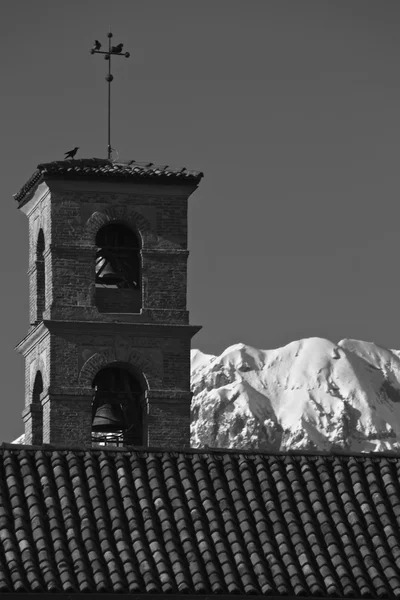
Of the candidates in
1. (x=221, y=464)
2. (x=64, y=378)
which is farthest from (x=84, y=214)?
(x=221, y=464)

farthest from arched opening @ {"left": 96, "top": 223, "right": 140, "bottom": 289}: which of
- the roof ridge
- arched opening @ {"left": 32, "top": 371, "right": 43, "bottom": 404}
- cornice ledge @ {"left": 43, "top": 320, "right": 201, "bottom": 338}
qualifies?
the roof ridge

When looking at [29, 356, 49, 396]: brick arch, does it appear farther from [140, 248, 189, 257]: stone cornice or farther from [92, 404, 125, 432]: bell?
[140, 248, 189, 257]: stone cornice

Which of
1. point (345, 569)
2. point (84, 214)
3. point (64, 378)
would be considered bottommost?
point (345, 569)

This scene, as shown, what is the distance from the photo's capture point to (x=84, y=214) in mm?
45844

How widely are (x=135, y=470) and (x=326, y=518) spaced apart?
272 cm

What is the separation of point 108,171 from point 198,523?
1249cm

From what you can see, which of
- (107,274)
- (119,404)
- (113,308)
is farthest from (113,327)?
(119,404)

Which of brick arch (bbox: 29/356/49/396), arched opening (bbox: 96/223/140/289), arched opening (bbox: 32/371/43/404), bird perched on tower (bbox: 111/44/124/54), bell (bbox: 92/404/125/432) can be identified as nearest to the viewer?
bell (bbox: 92/404/125/432)

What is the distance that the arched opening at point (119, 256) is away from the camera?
46062 millimetres

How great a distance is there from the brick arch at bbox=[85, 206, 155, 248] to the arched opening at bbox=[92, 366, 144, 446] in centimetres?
239

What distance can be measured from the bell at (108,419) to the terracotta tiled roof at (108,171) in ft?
13.6

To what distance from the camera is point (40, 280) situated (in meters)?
46.9

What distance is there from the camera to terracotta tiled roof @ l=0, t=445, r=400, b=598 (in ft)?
109

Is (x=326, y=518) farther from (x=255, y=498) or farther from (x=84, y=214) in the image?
(x=84, y=214)
